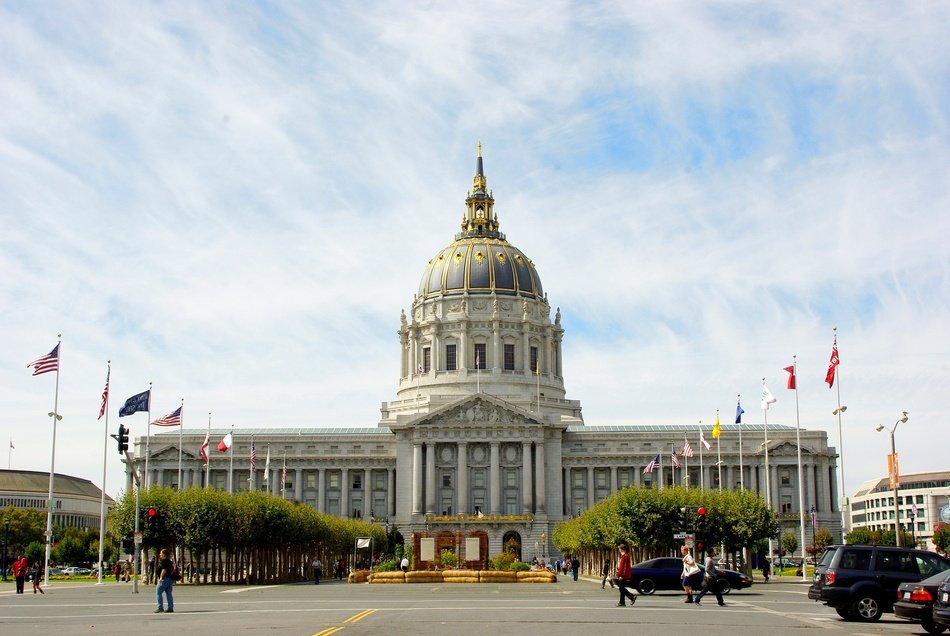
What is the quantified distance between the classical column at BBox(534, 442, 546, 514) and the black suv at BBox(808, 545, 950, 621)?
106 meters

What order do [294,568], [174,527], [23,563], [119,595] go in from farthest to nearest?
[294,568], [174,527], [23,563], [119,595]

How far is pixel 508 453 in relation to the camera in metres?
147

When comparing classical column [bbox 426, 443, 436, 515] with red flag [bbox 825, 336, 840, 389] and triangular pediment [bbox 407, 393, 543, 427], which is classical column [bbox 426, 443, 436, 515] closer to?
triangular pediment [bbox 407, 393, 543, 427]

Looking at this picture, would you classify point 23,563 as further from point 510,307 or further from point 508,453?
point 510,307

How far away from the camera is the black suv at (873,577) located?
37.7 meters

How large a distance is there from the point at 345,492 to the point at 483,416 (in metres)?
20.5

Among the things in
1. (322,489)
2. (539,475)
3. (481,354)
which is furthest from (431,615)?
(481,354)

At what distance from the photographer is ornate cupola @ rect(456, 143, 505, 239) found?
177 metres

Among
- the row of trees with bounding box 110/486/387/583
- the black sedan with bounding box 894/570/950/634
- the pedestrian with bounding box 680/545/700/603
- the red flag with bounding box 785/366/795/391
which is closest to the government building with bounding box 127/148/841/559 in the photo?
the row of trees with bounding box 110/486/387/583

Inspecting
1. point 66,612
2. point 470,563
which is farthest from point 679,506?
point 66,612

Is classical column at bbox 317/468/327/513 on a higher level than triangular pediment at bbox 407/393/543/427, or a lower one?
lower

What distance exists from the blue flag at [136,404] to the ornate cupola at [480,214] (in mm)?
103316

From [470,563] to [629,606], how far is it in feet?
170

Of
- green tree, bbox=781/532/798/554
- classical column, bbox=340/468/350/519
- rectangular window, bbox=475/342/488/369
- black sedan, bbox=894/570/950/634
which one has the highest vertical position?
rectangular window, bbox=475/342/488/369
